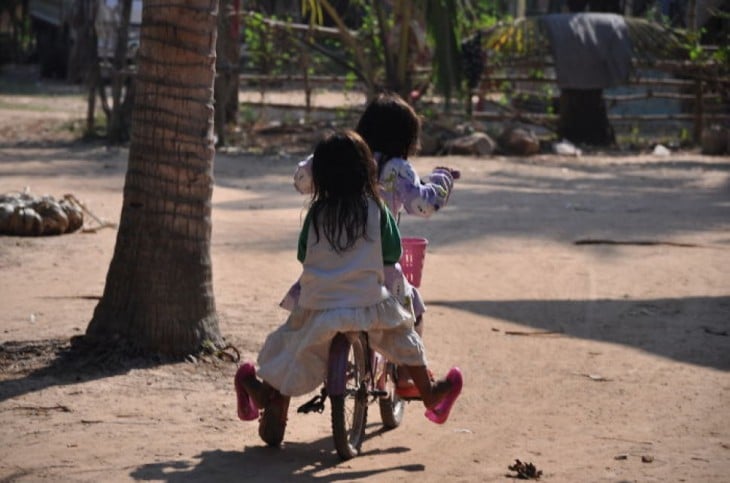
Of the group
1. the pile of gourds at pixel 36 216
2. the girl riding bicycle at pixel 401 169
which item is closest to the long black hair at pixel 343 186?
the girl riding bicycle at pixel 401 169

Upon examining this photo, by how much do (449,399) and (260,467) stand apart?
0.81 meters

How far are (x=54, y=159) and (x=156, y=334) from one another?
34.0 feet

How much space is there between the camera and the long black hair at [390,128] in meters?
4.84

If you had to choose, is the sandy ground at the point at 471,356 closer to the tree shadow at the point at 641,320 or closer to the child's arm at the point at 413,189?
the tree shadow at the point at 641,320

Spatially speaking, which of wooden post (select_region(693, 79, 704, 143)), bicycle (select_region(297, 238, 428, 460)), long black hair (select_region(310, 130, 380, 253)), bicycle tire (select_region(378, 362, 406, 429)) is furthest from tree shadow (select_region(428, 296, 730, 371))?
wooden post (select_region(693, 79, 704, 143))

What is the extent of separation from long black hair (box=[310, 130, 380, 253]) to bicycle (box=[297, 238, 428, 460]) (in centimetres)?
39

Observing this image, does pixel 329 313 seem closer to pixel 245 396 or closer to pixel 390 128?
pixel 245 396

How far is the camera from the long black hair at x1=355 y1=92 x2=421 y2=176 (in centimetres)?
484

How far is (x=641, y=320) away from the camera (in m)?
7.57

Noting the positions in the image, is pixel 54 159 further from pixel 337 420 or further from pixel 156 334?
pixel 337 420

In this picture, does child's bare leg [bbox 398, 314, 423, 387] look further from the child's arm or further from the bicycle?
the child's arm

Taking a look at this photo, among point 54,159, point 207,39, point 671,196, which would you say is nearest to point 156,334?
point 207,39

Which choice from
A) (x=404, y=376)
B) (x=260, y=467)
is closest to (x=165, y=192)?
(x=404, y=376)

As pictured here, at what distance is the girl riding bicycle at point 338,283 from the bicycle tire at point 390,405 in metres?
0.40
